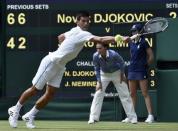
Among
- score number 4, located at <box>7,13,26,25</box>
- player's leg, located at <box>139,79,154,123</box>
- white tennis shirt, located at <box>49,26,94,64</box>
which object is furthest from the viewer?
score number 4, located at <box>7,13,26,25</box>

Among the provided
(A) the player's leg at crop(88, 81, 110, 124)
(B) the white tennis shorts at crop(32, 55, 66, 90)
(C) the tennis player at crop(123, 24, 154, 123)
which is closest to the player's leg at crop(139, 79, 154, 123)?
(C) the tennis player at crop(123, 24, 154, 123)

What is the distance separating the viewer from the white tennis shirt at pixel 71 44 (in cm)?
995

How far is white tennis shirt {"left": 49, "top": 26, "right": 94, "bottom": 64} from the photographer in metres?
9.95

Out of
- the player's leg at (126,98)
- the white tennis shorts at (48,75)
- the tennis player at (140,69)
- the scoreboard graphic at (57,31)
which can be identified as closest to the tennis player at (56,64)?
the white tennis shorts at (48,75)

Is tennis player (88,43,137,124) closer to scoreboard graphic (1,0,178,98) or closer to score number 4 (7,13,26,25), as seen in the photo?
scoreboard graphic (1,0,178,98)

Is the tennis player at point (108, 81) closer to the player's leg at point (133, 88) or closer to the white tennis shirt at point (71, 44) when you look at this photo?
the player's leg at point (133, 88)

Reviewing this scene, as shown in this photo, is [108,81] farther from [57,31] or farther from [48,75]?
[48,75]

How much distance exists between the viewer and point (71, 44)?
399 inches

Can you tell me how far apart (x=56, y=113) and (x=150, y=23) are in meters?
4.06

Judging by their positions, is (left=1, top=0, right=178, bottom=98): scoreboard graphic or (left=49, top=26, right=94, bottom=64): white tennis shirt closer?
(left=49, top=26, right=94, bottom=64): white tennis shirt

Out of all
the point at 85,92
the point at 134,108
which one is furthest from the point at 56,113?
the point at 134,108

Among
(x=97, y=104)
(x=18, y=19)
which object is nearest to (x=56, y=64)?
(x=97, y=104)

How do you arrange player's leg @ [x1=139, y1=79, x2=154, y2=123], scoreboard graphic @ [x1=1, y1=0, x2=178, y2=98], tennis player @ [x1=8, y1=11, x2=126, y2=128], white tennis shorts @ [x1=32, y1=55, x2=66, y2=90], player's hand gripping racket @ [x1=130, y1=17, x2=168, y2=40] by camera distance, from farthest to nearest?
scoreboard graphic @ [x1=1, y1=0, x2=178, y2=98]
player's leg @ [x1=139, y1=79, x2=154, y2=123]
white tennis shorts @ [x1=32, y1=55, x2=66, y2=90]
player's hand gripping racket @ [x1=130, y1=17, x2=168, y2=40]
tennis player @ [x1=8, y1=11, x2=126, y2=128]

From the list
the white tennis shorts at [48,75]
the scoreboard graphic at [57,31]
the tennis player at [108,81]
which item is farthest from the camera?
the scoreboard graphic at [57,31]
